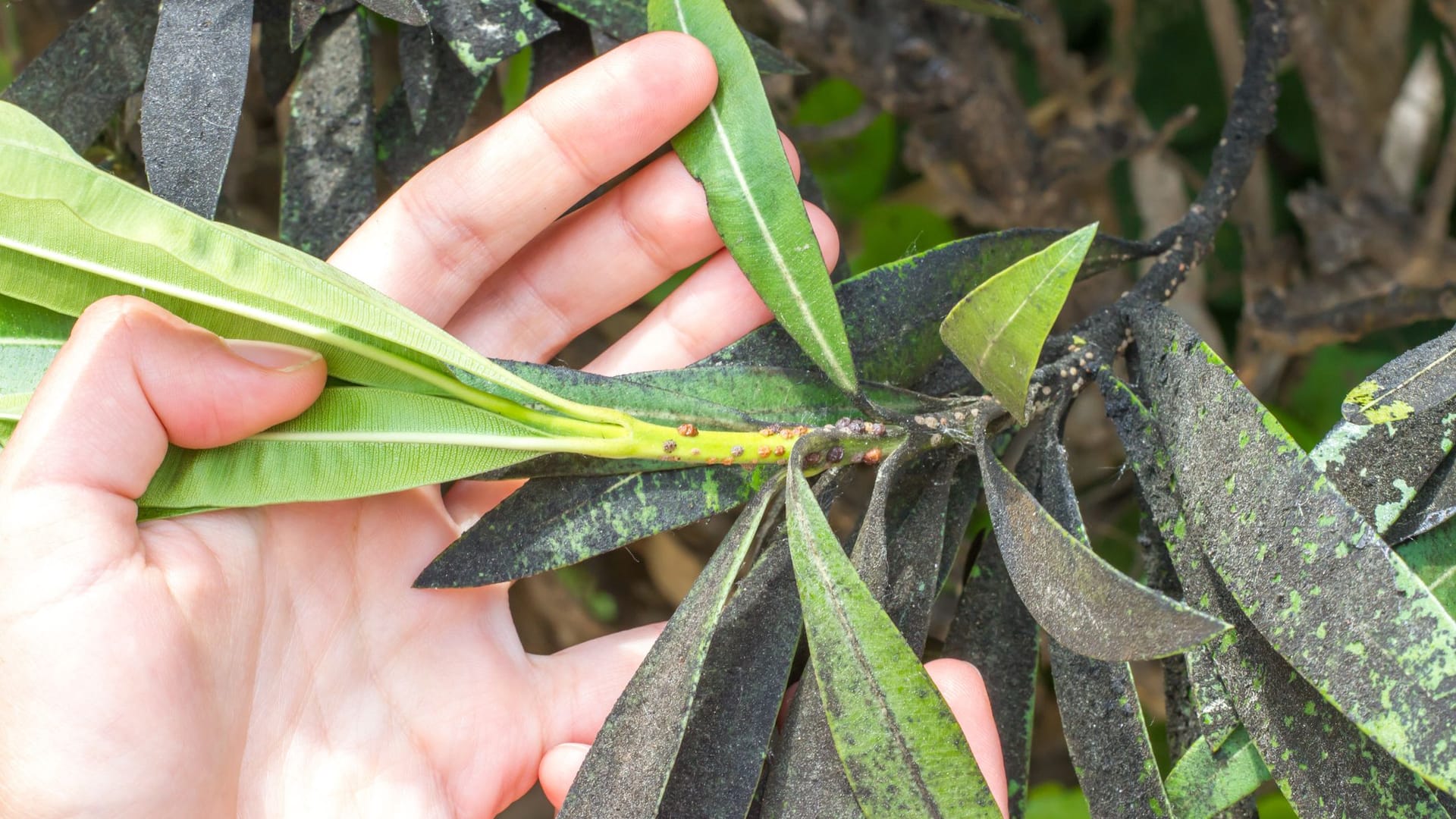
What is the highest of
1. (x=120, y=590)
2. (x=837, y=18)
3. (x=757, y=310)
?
(x=837, y=18)

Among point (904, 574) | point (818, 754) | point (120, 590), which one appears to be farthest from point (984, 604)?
point (120, 590)

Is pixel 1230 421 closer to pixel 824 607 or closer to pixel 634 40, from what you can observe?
pixel 824 607

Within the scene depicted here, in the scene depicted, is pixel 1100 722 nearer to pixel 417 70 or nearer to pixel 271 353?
pixel 271 353

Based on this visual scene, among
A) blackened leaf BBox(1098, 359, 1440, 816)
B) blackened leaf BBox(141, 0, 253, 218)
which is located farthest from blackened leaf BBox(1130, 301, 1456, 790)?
blackened leaf BBox(141, 0, 253, 218)

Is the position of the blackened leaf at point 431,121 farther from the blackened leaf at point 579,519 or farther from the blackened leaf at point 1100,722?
the blackened leaf at point 1100,722

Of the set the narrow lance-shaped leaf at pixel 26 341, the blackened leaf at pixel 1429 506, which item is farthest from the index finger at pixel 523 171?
the blackened leaf at pixel 1429 506

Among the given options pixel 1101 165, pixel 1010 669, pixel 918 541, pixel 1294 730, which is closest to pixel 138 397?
pixel 918 541
